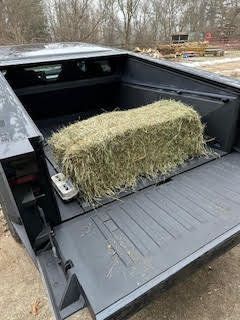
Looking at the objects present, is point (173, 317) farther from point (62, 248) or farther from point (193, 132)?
point (193, 132)

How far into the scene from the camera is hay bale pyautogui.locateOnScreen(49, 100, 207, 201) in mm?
1912

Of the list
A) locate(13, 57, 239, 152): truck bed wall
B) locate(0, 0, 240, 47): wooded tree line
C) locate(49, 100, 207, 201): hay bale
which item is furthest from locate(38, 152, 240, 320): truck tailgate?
locate(0, 0, 240, 47): wooded tree line

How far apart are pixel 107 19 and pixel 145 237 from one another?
2041cm

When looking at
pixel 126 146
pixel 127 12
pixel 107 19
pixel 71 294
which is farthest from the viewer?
pixel 127 12

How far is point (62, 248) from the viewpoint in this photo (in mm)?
1490

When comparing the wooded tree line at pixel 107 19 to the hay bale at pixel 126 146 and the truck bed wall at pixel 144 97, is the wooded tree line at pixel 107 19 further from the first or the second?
the hay bale at pixel 126 146

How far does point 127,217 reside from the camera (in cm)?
171

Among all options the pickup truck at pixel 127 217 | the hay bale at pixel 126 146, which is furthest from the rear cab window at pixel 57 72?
the hay bale at pixel 126 146

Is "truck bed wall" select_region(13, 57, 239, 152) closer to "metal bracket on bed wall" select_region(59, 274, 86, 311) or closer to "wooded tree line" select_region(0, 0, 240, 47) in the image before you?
"metal bracket on bed wall" select_region(59, 274, 86, 311)

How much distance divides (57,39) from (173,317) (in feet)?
59.0

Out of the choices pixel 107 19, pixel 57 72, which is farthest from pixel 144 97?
pixel 107 19

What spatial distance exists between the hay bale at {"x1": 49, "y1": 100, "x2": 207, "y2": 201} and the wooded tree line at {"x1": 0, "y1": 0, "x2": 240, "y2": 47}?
1469cm

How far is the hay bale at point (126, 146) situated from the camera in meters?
1.91

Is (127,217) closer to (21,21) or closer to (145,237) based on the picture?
(145,237)
